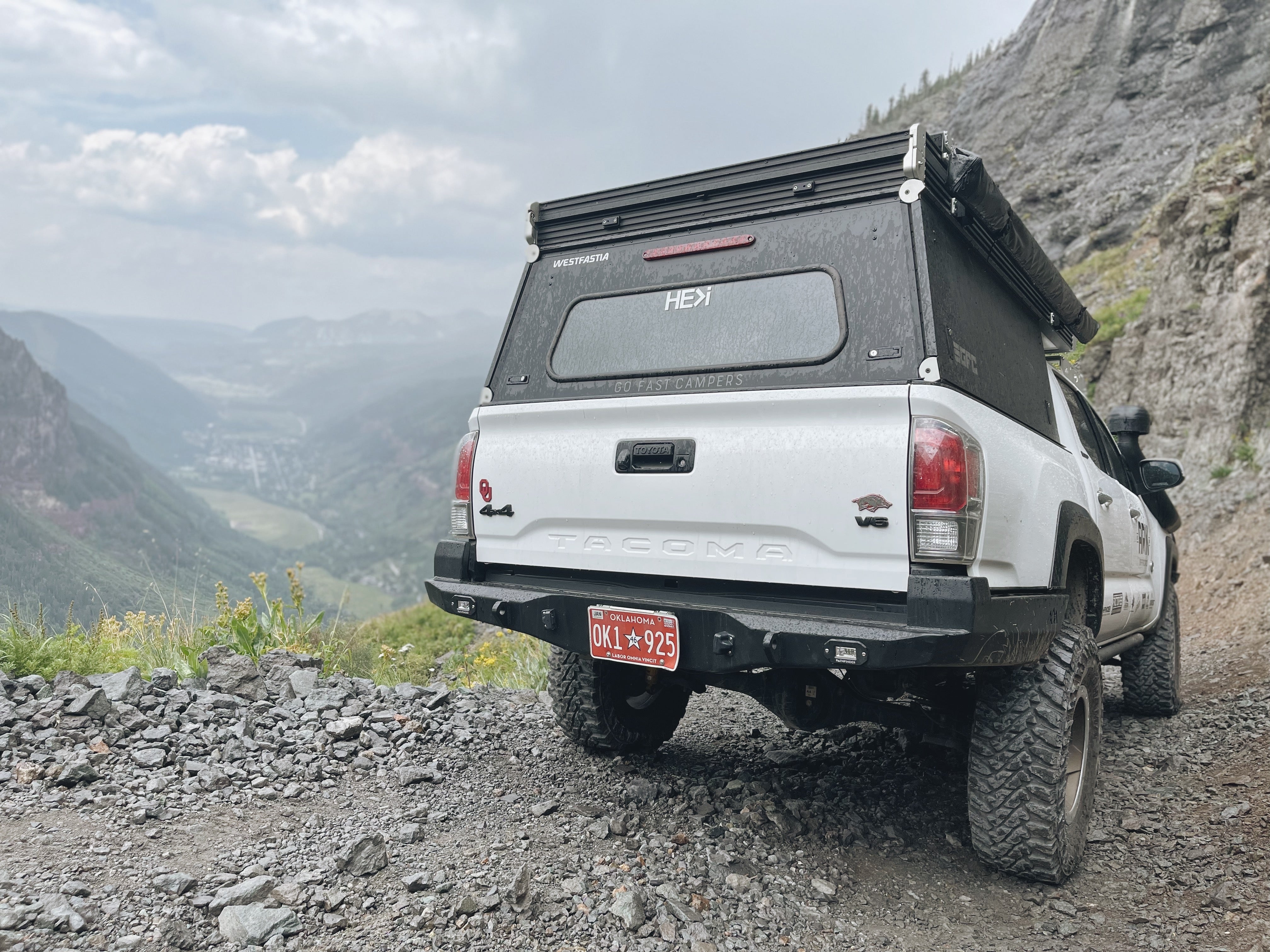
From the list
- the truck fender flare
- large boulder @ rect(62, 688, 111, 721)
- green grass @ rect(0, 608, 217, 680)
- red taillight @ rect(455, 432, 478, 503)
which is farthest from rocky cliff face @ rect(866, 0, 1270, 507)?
large boulder @ rect(62, 688, 111, 721)

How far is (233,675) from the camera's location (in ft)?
14.7

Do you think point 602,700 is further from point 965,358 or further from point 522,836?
point 965,358

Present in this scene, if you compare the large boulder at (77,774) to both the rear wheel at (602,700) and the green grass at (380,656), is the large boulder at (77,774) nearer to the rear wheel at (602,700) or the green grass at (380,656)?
the green grass at (380,656)

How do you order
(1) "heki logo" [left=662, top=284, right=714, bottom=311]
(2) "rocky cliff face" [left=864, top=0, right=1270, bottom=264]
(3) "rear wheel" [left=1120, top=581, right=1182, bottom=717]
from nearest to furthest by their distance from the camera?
1. (1) "heki logo" [left=662, top=284, right=714, bottom=311]
2. (3) "rear wheel" [left=1120, top=581, right=1182, bottom=717]
3. (2) "rocky cliff face" [left=864, top=0, right=1270, bottom=264]

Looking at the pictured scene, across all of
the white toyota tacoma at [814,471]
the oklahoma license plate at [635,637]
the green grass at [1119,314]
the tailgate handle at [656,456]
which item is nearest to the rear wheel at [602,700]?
the white toyota tacoma at [814,471]

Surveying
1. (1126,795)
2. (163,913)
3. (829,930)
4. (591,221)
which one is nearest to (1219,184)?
(1126,795)

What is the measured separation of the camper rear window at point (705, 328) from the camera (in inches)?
120

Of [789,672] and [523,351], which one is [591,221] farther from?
[789,672]

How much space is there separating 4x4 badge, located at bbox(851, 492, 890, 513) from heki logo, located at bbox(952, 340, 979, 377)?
55 cm

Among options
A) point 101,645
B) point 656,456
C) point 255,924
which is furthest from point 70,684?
point 656,456

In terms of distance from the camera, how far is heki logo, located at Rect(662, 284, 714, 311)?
3338 millimetres

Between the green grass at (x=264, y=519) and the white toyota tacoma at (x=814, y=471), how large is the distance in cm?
13242

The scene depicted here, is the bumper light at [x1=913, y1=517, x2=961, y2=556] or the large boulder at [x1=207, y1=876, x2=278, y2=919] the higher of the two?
the bumper light at [x1=913, y1=517, x2=961, y2=556]

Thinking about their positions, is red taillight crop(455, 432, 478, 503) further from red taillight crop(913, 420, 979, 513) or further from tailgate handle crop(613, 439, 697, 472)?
red taillight crop(913, 420, 979, 513)
